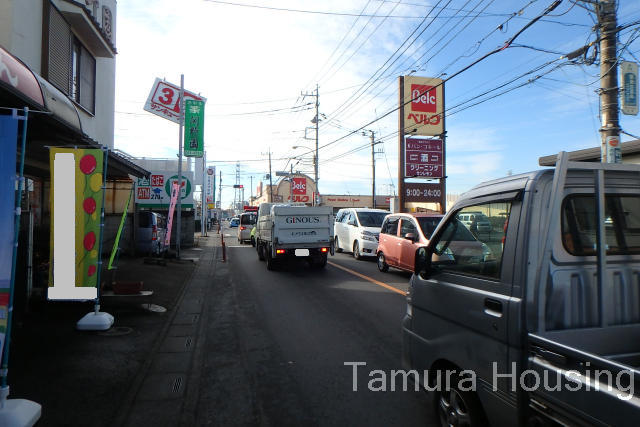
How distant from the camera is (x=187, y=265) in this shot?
1480cm

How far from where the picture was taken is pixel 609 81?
8344 millimetres

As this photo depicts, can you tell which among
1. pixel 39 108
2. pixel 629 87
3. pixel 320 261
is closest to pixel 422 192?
pixel 320 261

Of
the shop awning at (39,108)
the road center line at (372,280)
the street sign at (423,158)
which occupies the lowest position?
the road center line at (372,280)

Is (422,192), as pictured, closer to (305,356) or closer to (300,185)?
(305,356)

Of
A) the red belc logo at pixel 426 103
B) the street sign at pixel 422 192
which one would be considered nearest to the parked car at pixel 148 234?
the street sign at pixel 422 192

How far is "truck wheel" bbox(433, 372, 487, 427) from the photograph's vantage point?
2783mm

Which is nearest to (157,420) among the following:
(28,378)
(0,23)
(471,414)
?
(28,378)

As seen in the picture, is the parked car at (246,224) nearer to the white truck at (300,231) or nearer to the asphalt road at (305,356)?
the white truck at (300,231)

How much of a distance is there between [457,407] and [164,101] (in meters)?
16.4

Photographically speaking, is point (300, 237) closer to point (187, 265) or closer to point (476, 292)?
point (187, 265)

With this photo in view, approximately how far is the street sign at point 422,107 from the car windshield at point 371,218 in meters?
10.1

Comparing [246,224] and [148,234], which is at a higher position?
[246,224]

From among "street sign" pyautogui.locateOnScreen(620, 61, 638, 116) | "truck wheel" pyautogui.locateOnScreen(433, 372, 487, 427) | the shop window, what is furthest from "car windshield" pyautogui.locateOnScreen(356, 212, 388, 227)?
"truck wheel" pyautogui.locateOnScreen(433, 372, 487, 427)

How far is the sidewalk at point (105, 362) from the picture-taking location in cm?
388
